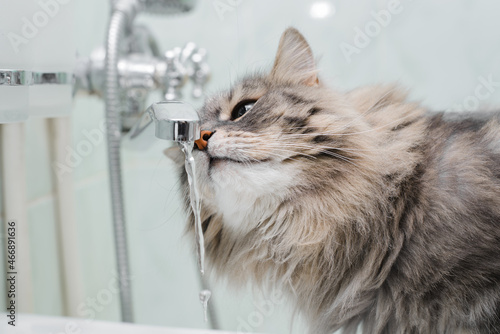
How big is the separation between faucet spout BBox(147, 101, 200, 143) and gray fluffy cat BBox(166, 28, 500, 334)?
12cm

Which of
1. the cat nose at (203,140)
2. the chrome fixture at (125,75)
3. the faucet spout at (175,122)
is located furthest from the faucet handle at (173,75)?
the faucet spout at (175,122)

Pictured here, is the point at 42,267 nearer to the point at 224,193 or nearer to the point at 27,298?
the point at 27,298

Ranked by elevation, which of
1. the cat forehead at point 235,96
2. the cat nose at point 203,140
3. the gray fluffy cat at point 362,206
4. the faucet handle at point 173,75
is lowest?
the gray fluffy cat at point 362,206

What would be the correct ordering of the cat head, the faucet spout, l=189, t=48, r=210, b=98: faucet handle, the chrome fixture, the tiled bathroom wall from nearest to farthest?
the faucet spout, the cat head, the chrome fixture, l=189, t=48, r=210, b=98: faucet handle, the tiled bathroom wall

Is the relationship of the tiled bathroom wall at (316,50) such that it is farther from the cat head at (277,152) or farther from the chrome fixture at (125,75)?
the cat head at (277,152)

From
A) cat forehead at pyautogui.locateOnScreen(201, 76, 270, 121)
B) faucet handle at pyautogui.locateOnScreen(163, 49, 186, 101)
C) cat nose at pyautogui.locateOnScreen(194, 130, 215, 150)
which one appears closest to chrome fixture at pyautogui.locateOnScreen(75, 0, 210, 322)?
faucet handle at pyautogui.locateOnScreen(163, 49, 186, 101)

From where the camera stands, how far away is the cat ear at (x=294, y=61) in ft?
2.68

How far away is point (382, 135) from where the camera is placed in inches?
29.9

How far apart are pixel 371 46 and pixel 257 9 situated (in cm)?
37

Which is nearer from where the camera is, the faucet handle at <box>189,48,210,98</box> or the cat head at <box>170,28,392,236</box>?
the cat head at <box>170,28,392,236</box>

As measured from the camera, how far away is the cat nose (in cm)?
71

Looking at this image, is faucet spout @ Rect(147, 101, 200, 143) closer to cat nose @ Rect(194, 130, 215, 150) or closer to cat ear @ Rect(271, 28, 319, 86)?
cat nose @ Rect(194, 130, 215, 150)

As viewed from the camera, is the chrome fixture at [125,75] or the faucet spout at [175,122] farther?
the chrome fixture at [125,75]

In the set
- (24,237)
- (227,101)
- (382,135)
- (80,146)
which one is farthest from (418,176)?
(80,146)
